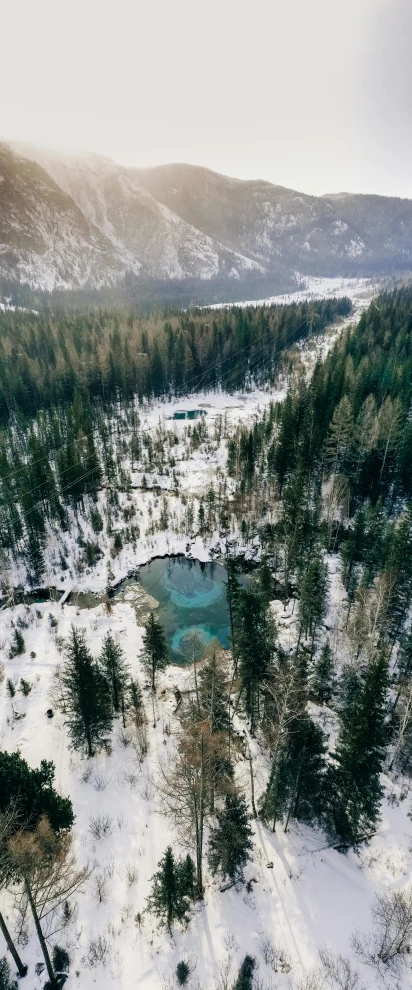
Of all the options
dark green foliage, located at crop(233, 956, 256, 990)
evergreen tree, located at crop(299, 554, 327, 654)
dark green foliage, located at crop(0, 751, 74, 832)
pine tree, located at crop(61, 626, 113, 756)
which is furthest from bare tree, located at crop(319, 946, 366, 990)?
evergreen tree, located at crop(299, 554, 327, 654)

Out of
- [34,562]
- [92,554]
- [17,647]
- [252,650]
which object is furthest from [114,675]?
[92,554]

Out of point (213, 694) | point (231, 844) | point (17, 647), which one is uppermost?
point (213, 694)

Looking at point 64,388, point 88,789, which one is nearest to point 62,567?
point 88,789

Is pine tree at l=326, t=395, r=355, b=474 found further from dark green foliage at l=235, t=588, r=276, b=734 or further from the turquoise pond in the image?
dark green foliage at l=235, t=588, r=276, b=734

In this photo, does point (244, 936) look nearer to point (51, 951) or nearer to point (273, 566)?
point (51, 951)

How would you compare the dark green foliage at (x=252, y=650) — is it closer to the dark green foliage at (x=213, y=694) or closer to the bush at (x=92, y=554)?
the dark green foliage at (x=213, y=694)

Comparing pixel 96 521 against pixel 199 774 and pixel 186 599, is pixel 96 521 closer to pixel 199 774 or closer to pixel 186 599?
pixel 186 599
